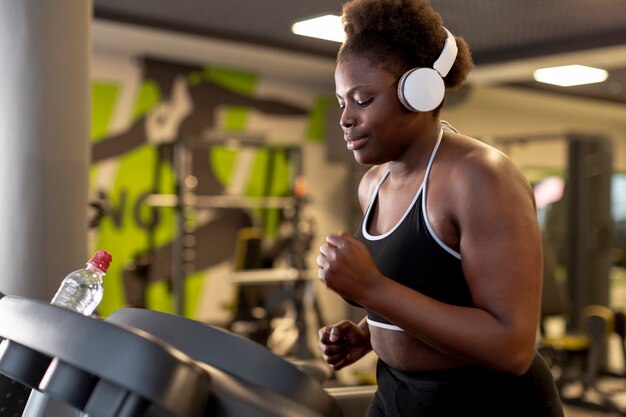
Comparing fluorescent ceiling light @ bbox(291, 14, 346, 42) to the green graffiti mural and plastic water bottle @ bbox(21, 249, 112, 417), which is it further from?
plastic water bottle @ bbox(21, 249, 112, 417)

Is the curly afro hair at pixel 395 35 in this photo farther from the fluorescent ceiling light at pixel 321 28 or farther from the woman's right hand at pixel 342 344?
the fluorescent ceiling light at pixel 321 28

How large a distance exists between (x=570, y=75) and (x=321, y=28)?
2464 mm

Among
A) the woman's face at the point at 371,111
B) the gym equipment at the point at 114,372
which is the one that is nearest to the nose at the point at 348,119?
the woman's face at the point at 371,111

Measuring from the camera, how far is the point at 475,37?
5.47m

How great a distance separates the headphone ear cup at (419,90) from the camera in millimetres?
1079

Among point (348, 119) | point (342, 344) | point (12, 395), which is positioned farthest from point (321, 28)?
point (12, 395)

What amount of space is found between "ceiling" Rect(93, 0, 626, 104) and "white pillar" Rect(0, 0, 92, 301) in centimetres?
253

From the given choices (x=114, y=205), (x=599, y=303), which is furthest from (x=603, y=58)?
(x=114, y=205)

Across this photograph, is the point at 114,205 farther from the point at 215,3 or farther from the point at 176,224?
the point at 215,3

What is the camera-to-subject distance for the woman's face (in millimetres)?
→ 1105

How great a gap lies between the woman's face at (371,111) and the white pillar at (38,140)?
1302 mm

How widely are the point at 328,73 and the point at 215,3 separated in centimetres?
202

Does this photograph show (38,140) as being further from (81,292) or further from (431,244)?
(431,244)

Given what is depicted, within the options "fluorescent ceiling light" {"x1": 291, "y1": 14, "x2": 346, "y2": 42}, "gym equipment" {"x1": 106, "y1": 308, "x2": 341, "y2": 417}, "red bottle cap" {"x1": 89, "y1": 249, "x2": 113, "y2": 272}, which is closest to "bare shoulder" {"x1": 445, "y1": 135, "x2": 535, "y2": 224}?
"gym equipment" {"x1": 106, "y1": 308, "x2": 341, "y2": 417}
